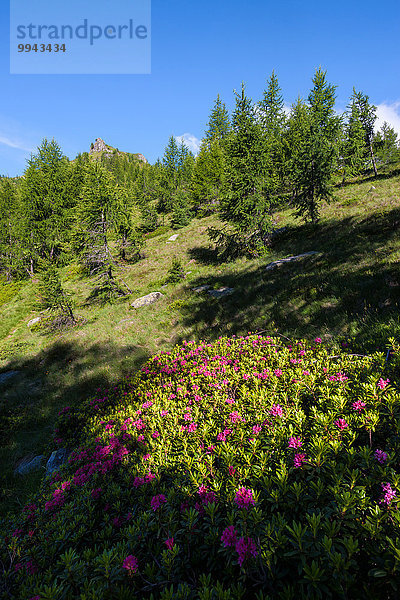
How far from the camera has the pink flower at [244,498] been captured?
190 cm

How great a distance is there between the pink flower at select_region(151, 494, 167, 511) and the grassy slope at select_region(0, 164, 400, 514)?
150 inches

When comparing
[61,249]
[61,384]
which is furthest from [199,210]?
[61,384]

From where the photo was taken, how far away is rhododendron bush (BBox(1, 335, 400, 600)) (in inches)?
58.8

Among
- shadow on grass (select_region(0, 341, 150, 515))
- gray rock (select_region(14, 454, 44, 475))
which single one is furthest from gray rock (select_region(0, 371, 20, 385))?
gray rock (select_region(14, 454, 44, 475))

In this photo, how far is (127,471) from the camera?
3.18 m

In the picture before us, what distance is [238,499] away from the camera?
6.39 feet

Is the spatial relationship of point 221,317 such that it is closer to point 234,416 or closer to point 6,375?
point 234,416

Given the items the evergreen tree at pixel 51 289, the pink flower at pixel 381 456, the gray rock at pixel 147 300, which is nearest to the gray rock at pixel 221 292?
the gray rock at pixel 147 300

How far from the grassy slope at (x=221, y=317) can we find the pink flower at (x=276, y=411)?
2316 millimetres

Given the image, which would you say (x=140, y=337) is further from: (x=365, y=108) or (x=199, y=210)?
(x=365, y=108)

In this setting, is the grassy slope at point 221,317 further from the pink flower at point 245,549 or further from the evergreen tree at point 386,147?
the evergreen tree at point 386,147

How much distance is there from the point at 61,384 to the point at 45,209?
32700 millimetres

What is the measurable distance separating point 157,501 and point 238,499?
0.87 meters

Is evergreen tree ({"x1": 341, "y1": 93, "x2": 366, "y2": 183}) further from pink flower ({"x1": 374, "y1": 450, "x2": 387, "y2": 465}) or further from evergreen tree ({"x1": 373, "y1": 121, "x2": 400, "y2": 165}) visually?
pink flower ({"x1": 374, "y1": 450, "x2": 387, "y2": 465})
